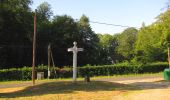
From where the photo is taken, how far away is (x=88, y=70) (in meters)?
53.5

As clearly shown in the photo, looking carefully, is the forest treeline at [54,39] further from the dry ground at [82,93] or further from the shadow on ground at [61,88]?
the dry ground at [82,93]

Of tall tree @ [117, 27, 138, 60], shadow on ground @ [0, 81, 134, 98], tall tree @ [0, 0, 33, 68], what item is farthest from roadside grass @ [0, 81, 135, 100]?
tall tree @ [117, 27, 138, 60]

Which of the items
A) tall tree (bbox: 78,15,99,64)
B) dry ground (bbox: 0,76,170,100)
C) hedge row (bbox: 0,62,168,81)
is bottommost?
dry ground (bbox: 0,76,170,100)

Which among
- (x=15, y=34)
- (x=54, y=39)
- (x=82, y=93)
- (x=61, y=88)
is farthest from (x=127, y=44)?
(x=82, y=93)

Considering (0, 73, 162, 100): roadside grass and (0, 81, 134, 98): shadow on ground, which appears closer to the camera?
(0, 73, 162, 100): roadside grass

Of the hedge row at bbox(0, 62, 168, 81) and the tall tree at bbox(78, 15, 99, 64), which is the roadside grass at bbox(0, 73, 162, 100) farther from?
the tall tree at bbox(78, 15, 99, 64)

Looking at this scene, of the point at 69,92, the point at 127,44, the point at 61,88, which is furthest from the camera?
the point at 127,44

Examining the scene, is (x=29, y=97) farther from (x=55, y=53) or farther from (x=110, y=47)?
(x=110, y=47)

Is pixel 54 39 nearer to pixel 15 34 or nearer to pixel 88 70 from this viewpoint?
pixel 15 34

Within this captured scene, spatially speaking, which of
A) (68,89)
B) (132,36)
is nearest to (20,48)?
(68,89)

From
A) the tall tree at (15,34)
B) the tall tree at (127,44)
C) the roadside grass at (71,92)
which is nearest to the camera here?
the roadside grass at (71,92)

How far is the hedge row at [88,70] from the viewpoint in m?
49.4

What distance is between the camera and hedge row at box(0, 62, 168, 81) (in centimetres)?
4941

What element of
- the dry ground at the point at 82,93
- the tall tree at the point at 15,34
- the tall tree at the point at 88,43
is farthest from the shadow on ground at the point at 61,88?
the tall tree at the point at 88,43
